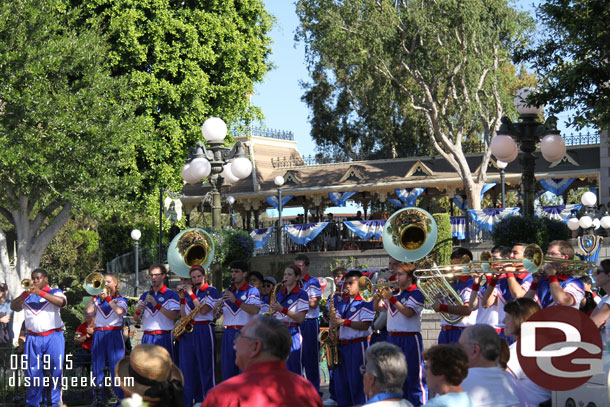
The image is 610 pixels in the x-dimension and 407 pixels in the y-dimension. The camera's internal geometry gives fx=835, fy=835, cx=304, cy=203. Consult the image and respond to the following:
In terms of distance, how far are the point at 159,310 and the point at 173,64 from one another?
50.4 ft

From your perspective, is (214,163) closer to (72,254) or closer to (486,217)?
(486,217)

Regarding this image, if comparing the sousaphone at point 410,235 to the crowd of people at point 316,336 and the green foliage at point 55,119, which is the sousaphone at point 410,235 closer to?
the crowd of people at point 316,336

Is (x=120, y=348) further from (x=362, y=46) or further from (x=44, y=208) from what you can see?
(x=362, y=46)

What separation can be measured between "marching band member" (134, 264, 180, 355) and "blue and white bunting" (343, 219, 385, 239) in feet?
51.6

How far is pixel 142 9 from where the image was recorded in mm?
24922

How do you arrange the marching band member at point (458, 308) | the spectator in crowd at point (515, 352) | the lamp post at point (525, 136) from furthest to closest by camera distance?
1. the lamp post at point (525, 136)
2. the marching band member at point (458, 308)
3. the spectator in crowd at point (515, 352)

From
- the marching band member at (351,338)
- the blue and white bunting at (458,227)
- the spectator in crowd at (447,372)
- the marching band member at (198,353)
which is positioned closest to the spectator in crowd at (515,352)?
the spectator in crowd at (447,372)

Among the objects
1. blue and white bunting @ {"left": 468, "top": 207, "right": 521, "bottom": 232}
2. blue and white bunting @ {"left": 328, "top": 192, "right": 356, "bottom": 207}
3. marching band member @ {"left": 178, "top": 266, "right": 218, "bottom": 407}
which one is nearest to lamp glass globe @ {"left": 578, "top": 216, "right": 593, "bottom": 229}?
blue and white bunting @ {"left": 468, "top": 207, "right": 521, "bottom": 232}

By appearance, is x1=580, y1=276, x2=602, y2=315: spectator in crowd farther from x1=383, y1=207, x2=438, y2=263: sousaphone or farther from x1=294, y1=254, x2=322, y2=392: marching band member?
x1=294, y1=254, x2=322, y2=392: marching band member

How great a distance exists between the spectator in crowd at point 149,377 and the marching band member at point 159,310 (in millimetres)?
6114

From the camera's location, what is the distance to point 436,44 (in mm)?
28531

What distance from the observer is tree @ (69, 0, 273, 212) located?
24359 millimetres

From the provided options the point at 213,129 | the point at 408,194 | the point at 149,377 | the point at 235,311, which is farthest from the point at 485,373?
the point at 408,194

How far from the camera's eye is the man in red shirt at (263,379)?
4.54 meters
